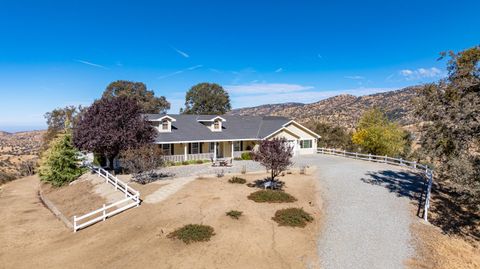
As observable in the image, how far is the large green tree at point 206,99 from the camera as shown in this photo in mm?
65688

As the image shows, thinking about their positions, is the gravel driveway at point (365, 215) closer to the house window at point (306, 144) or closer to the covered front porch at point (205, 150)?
the covered front porch at point (205, 150)

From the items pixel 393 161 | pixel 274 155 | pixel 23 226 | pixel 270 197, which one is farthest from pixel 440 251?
pixel 393 161

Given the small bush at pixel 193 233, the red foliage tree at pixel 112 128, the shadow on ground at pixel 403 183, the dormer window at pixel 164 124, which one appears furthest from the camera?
the dormer window at pixel 164 124

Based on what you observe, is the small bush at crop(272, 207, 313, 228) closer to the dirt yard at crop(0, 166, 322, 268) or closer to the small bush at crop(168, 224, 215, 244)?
the dirt yard at crop(0, 166, 322, 268)

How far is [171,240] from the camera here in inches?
482

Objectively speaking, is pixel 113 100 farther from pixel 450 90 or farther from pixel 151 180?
pixel 450 90

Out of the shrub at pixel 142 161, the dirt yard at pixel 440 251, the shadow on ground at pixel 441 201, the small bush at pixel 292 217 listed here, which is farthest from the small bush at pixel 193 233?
the shadow on ground at pixel 441 201

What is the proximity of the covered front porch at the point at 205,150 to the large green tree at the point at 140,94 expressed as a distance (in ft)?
85.1

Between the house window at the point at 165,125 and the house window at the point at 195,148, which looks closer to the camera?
the house window at the point at 165,125

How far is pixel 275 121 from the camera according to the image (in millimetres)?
43625

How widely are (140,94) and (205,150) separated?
1256 inches

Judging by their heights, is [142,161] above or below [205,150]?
above

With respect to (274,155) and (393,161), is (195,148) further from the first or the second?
(393,161)

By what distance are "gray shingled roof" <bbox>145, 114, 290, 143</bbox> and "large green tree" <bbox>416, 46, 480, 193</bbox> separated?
20.7 metres
